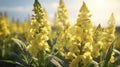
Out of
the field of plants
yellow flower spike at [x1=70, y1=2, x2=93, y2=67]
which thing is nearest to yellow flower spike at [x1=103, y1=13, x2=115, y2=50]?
the field of plants

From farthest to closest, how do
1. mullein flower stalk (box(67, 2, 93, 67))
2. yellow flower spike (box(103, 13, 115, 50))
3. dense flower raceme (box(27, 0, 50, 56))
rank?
yellow flower spike (box(103, 13, 115, 50)), dense flower raceme (box(27, 0, 50, 56)), mullein flower stalk (box(67, 2, 93, 67))

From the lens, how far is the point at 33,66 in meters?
7.82

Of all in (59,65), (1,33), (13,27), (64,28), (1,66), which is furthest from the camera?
(13,27)

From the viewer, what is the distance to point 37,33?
24.0 feet

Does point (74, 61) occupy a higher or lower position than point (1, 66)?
higher

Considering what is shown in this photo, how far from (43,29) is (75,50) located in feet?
5.17

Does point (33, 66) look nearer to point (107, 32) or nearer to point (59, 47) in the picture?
point (59, 47)

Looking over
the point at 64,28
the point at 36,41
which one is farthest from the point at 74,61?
the point at 64,28

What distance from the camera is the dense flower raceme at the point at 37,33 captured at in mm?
7156

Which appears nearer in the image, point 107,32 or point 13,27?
point 107,32

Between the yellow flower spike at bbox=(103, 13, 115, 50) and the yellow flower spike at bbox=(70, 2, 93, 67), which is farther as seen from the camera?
the yellow flower spike at bbox=(103, 13, 115, 50)

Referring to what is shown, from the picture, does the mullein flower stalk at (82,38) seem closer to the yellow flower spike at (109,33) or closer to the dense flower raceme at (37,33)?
the dense flower raceme at (37,33)

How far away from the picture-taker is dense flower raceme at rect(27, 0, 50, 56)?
282 inches

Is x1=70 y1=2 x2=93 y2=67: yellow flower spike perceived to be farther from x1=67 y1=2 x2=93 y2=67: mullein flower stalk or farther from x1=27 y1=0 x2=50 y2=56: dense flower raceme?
x1=27 y1=0 x2=50 y2=56: dense flower raceme
